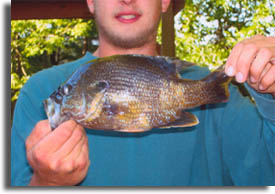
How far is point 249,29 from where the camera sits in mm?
1333

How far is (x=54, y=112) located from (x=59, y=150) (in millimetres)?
94

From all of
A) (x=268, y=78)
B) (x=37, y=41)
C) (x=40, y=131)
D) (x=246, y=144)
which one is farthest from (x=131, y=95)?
(x=37, y=41)

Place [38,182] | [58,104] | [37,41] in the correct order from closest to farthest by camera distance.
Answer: [58,104], [38,182], [37,41]

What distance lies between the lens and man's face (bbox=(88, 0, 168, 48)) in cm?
86

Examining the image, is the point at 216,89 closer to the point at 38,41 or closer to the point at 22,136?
the point at 22,136

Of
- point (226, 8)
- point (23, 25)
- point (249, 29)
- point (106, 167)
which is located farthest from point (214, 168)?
point (23, 25)

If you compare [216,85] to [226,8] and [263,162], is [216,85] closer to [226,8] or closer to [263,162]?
[263,162]

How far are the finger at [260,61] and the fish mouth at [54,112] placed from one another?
1.51ft

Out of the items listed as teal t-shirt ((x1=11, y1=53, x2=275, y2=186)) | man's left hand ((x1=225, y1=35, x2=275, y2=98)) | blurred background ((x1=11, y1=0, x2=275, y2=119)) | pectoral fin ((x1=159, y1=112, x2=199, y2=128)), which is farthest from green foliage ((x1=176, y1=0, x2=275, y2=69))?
pectoral fin ((x1=159, y1=112, x2=199, y2=128))

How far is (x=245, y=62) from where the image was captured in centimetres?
59

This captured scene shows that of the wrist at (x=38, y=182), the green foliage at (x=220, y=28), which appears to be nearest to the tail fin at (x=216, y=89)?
the wrist at (x=38, y=182)

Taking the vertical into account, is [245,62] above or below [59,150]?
above

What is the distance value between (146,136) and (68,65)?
42 cm

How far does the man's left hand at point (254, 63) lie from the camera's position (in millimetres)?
588
